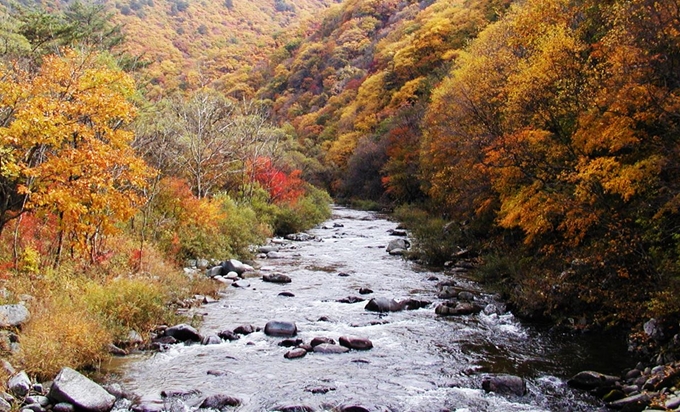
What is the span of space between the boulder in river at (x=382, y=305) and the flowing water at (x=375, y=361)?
39 cm

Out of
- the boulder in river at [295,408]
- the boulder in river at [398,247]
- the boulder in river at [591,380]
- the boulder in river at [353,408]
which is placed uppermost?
the boulder in river at [591,380]

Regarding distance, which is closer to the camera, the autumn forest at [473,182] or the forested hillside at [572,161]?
the autumn forest at [473,182]

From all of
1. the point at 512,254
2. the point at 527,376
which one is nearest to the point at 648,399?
the point at 527,376

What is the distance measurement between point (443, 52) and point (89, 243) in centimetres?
5461

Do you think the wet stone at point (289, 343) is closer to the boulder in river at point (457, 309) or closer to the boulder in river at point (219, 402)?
the boulder in river at point (219, 402)

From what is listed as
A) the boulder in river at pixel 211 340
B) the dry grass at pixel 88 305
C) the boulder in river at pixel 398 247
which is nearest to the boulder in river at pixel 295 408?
the boulder in river at pixel 211 340

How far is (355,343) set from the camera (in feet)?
46.2

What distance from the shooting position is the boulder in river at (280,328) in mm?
15055

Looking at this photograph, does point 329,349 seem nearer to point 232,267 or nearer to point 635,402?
point 635,402

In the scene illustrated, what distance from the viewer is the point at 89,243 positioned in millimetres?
17547

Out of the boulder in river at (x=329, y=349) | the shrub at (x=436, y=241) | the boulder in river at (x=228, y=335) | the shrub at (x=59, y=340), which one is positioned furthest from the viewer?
the shrub at (x=436, y=241)

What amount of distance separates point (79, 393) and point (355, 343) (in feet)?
22.5

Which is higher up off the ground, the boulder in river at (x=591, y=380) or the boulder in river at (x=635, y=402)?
the boulder in river at (x=635, y=402)

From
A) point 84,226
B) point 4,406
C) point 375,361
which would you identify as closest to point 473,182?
point 375,361
